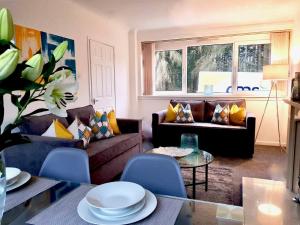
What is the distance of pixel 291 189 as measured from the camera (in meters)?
2.42

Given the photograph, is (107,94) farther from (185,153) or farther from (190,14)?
(185,153)

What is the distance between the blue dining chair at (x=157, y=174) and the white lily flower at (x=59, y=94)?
0.61 m

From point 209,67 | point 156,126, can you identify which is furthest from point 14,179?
point 209,67

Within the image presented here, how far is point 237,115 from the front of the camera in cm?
402

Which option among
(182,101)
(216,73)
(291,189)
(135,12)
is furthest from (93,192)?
(216,73)

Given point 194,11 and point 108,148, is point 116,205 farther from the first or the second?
point 194,11

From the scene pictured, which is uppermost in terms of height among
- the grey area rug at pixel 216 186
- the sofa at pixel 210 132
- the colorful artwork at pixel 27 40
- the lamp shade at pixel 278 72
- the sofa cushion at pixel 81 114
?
the colorful artwork at pixel 27 40

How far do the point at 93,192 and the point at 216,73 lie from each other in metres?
4.27

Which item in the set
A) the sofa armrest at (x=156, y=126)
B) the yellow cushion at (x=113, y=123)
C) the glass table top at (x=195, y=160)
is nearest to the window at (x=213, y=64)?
the sofa armrest at (x=156, y=126)

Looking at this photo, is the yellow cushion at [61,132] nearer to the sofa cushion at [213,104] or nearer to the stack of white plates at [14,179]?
the stack of white plates at [14,179]

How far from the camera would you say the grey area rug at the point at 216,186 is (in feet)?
7.80

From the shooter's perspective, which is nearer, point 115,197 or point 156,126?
point 115,197

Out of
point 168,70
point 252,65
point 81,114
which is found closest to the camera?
point 81,114

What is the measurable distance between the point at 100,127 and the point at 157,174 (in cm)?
202
